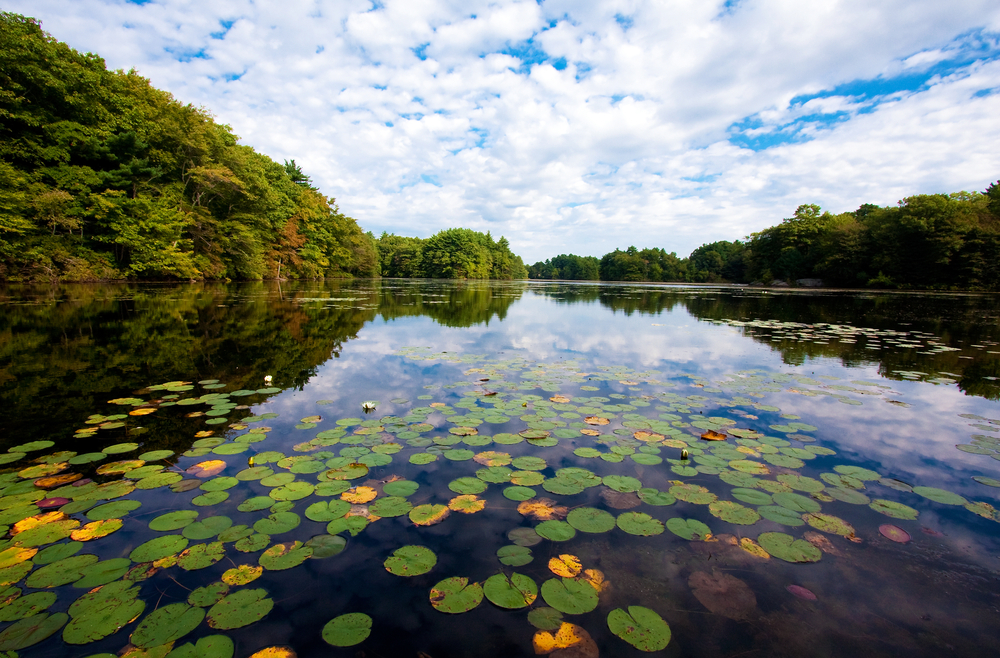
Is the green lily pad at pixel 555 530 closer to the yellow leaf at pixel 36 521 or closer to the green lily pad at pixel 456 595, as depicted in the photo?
the green lily pad at pixel 456 595

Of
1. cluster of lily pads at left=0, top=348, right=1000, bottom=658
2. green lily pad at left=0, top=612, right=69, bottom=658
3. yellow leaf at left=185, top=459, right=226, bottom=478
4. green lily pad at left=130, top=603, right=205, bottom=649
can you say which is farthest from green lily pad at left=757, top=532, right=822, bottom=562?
yellow leaf at left=185, top=459, right=226, bottom=478

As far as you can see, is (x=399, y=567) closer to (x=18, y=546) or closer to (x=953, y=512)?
(x=18, y=546)

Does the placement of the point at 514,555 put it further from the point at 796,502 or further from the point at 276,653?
the point at 796,502

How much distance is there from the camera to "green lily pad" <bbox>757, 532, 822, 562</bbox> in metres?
2.08

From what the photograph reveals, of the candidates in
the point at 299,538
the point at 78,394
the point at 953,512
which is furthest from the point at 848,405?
the point at 78,394

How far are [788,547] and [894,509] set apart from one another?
1.12 meters

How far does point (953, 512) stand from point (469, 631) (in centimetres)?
342

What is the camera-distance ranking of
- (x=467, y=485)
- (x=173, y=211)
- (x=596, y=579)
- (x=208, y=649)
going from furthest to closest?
(x=173, y=211) < (x=467, y=485) < (x=596, y=579) < (x=208, y=649)

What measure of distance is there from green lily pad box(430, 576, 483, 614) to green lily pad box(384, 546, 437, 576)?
155mm

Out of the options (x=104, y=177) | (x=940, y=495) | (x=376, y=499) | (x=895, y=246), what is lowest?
(x=940, y=495)

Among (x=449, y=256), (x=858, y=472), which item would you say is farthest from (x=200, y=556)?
(x=449, y=256)

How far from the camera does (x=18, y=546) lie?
196 cm

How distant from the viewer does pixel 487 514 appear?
2.41 m

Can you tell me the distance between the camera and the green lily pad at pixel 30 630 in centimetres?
143
